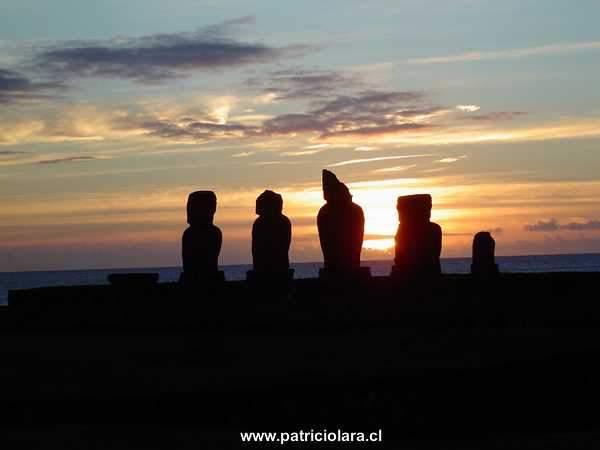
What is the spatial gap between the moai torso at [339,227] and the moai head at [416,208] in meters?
1.56

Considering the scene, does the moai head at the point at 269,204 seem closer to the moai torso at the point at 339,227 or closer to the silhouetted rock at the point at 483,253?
the moai torso at the point at 339,227

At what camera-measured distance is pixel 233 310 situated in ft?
56.7

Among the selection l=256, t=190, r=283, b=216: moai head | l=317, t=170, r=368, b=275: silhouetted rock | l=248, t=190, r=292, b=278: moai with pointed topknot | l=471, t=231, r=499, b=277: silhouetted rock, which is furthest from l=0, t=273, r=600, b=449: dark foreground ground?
l=471, t=231, r=499, b=277: silhouetted rock

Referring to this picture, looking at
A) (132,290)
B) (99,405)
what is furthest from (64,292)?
(99,405)

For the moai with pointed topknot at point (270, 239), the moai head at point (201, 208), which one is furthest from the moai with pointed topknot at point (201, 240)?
the moai with pointed topknot at point (270, 239)

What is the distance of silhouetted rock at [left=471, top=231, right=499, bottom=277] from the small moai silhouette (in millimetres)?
7481

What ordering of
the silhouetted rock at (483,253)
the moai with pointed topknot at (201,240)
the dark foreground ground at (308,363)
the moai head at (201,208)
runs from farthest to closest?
the silhouetted rock at (483,253) → the moai head at (201,208) → the moai with pointed topknot at (201,240) → the dark foreground ground at (308,363)

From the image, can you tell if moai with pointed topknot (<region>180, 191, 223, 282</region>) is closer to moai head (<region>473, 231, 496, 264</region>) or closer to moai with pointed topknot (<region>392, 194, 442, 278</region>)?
moai with pointed topknot (<region>392, 194, 442, 278</region>)

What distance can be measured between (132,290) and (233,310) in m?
2.10

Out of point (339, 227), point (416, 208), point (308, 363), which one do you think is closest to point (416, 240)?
point (416, 208)

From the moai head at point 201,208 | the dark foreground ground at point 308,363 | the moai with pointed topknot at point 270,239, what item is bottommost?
the dark foreground ground at point 308,363

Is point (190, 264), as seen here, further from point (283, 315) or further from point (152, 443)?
point (152, 443)

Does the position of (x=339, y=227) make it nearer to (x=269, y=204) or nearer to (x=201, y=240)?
(x=269, y=204)

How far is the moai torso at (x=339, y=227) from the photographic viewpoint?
1886 centimetres
